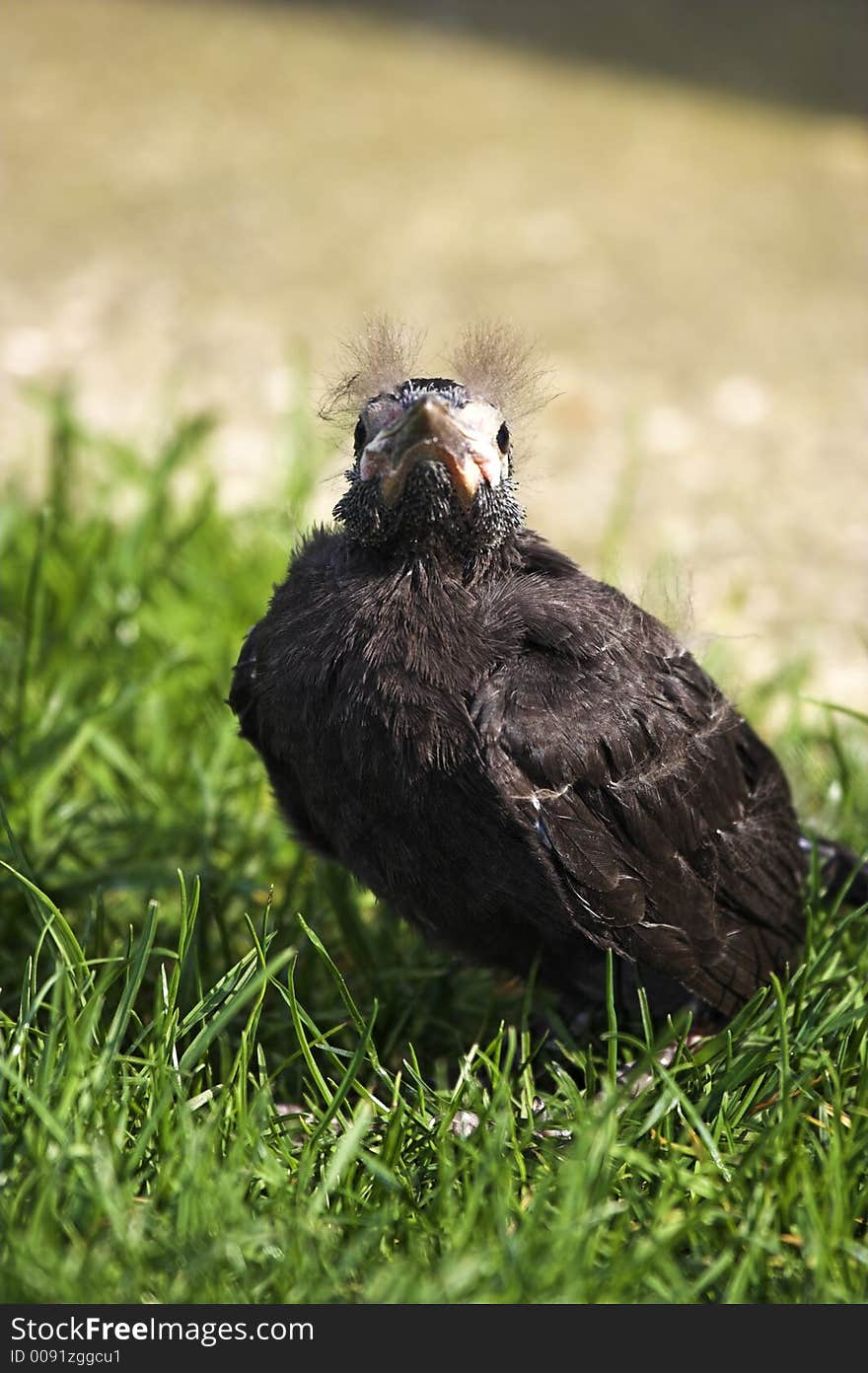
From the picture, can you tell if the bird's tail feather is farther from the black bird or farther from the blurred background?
the blurred background

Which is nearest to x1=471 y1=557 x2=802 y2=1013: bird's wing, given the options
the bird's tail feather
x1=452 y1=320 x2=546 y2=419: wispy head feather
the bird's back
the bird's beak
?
the bird's back

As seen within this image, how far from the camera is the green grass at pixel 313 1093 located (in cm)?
196

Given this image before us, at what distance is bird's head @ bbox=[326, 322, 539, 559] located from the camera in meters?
2.38

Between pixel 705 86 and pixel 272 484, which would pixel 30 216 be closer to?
pixel 272 484

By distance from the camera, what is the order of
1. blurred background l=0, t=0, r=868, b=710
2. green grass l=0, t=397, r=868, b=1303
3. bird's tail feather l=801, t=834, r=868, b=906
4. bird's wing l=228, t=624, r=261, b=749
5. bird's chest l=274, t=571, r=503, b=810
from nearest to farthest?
green grass l=0, t=397, r=868, b=1303
bird's chest l=274, t=571, r=503, b=810
bird's wing l=228, t=624, r=261, b=749
bird's tail feather l=801, t=834, r=868, b=906
blurred background l=0, t=0, r=868, b=710

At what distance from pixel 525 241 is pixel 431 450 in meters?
3.91

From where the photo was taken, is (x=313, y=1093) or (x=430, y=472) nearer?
(x=430, y=472)

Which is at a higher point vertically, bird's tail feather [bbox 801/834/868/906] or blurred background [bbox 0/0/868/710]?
blurred background [bbox 0/0/868/710]

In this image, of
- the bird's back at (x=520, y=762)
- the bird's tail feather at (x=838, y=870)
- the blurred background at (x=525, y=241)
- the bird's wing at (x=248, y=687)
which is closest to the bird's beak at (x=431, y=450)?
the bird's back at (x=520, y=762)

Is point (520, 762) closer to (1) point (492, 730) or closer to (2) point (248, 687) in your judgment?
(1) point (492, 730)

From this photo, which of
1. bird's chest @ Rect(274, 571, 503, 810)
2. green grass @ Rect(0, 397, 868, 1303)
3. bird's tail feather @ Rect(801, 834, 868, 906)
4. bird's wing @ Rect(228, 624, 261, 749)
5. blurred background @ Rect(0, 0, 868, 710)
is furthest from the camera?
blurred background @ Rect(0, 0, 868, 710)

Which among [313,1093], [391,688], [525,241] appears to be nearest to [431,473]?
[391,688]

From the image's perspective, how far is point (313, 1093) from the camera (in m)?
2.54

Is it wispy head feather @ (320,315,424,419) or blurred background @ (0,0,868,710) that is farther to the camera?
blurred background @ (0,0,868,710)
